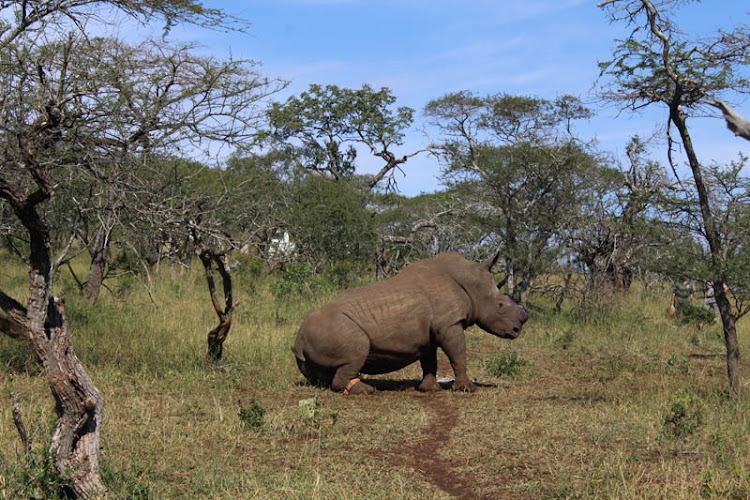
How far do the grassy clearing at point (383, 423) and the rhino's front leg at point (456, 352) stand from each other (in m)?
0.18

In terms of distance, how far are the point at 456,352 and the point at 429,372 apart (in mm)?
476

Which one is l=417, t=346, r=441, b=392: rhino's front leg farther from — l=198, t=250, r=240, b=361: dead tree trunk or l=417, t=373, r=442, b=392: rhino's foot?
l=198, t=250, r=240, b=361: dead tree trunk

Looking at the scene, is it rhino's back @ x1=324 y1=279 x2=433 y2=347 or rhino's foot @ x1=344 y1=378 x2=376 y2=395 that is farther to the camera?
rhino's back @ x1=324 y1=279 x2=433 y2=347

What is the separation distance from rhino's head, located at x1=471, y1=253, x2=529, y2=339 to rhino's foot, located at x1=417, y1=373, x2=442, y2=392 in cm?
90

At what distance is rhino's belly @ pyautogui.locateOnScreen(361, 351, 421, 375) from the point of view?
28.3ft

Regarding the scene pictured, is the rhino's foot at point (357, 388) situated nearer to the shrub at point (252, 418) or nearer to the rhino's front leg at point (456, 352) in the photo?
the rhino's front leg at point (456, 352)

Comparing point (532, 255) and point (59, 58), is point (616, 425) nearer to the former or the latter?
point (59, 58)

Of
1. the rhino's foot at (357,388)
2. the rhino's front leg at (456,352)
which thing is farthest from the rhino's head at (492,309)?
the rhino's foot at (357,388)

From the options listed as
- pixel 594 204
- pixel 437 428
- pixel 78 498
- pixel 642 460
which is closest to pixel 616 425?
pixel 642 460

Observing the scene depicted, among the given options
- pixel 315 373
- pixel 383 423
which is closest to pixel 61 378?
pixel 383 423

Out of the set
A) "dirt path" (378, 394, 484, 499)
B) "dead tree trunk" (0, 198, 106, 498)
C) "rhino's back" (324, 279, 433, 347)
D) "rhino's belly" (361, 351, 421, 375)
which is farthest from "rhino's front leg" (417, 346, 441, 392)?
"dead tree trunk" (0, 198, 106, 498)

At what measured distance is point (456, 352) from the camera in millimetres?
8633

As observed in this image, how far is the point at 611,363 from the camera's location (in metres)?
10.1

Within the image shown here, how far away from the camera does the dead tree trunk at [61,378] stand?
15.3ft
